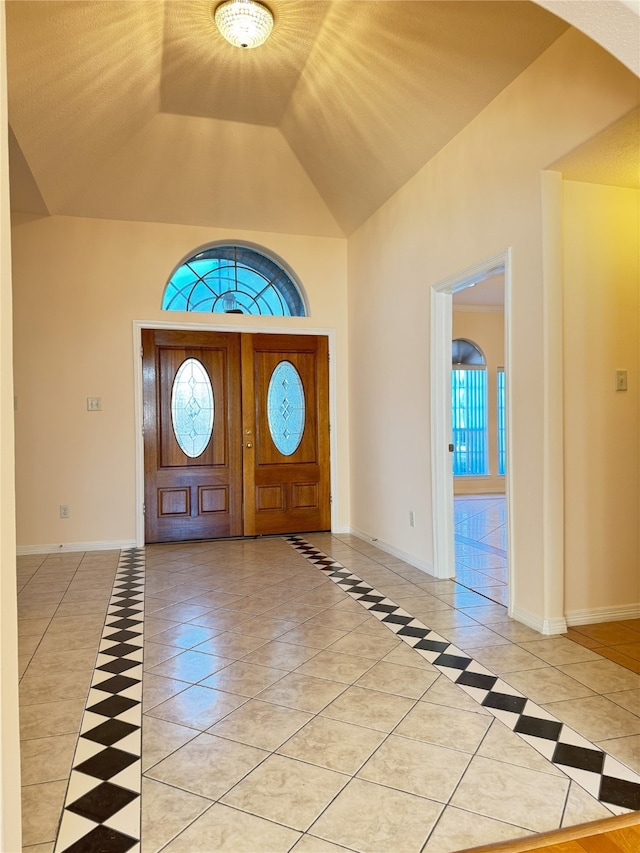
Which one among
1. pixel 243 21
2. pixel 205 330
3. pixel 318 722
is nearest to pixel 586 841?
pixel 318 722

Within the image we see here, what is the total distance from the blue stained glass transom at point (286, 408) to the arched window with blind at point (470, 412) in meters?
4.06

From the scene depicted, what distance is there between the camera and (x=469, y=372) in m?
9.45

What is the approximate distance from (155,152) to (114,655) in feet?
13.5

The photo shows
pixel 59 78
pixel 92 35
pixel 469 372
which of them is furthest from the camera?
pixel 469 372

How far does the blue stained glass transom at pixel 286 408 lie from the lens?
19.7 feet

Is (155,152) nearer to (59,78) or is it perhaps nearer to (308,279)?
(59,78)

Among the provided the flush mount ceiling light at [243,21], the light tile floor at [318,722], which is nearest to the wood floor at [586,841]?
the light tile floor at [318,722]

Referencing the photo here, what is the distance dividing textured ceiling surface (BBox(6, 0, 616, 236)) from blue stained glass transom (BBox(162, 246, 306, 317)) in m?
0.37

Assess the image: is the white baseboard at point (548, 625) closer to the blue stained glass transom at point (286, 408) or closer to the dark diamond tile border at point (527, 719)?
the dark diamond tile border at point (527, 719)

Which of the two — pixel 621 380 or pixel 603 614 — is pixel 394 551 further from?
pixel 621 380

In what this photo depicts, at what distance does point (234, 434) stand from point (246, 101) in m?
2.95

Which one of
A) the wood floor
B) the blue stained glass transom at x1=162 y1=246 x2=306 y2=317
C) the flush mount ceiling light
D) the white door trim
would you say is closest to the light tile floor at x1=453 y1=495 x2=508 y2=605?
the white door trim

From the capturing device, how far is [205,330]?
575cm

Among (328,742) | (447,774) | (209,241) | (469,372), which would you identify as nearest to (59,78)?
(209,241)
